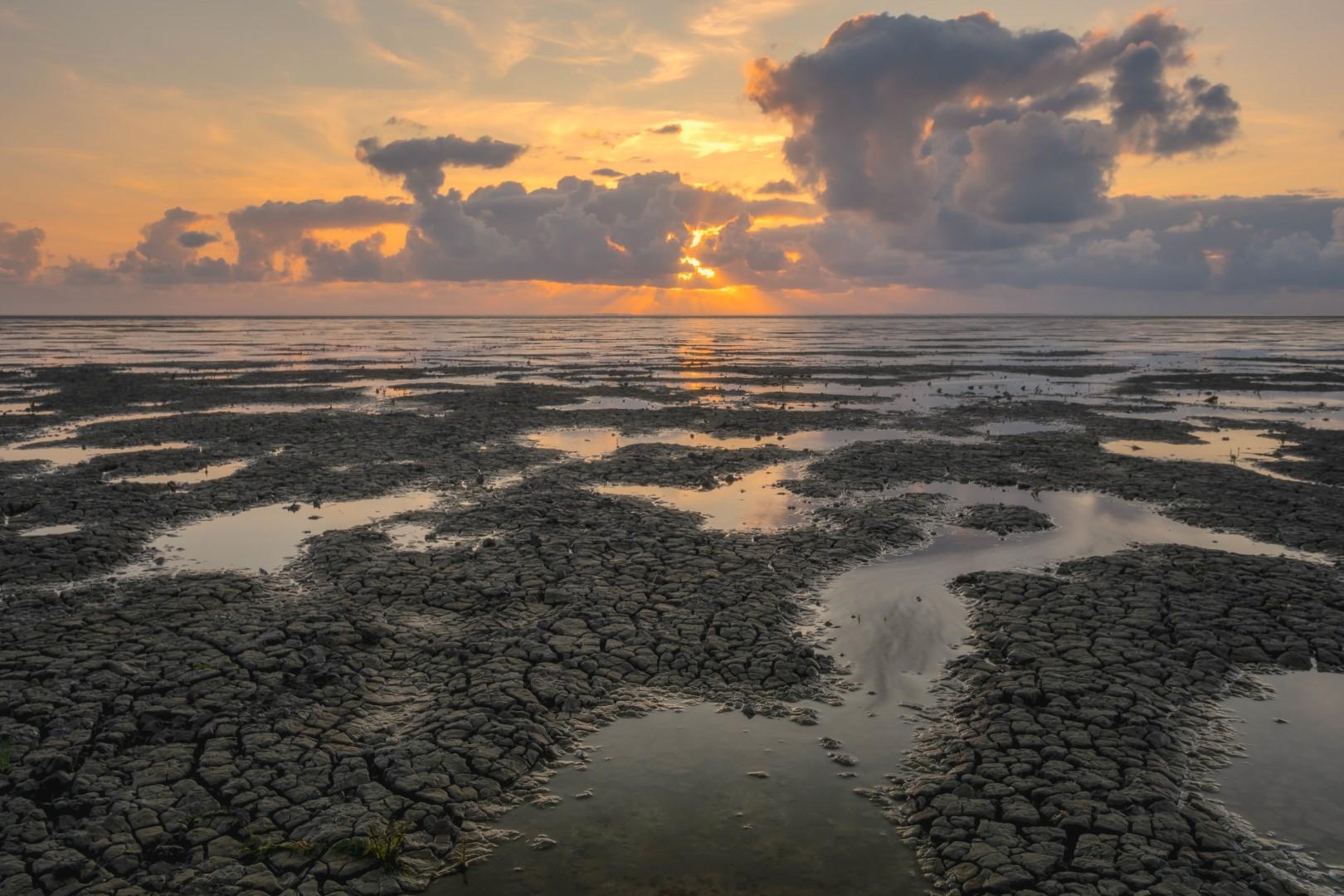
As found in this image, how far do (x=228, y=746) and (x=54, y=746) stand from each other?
158 cm

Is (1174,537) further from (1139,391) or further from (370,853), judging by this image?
(1139,391)

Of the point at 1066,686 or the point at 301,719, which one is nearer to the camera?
the point at 301,719

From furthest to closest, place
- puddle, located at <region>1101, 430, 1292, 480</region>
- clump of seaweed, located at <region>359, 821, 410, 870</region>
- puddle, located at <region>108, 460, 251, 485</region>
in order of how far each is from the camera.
Result: puddle, located at <region>1101, 430, 1292, 480</region>
puddle, located at <region>108, 460, 251, 485</region>
clump of seaweed, located at <region>359, 821, 410, 870</region>

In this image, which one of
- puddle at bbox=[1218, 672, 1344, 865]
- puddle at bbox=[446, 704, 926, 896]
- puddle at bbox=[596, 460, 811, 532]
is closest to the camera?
puddle at bbox=[446, 704, 926, 896]

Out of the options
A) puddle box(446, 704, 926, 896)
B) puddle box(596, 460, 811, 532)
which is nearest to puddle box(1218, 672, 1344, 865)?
puddle box(446, 704, 926, 896)

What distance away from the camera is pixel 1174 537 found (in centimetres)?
1498

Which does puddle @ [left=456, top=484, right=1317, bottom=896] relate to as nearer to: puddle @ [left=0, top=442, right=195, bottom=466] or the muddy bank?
the muddy bank

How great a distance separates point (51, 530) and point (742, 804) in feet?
49.3

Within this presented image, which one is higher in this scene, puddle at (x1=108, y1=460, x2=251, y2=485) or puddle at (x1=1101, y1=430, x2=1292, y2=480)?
puddle at (x1=1101, y1=430, x2=1292, y2=480)

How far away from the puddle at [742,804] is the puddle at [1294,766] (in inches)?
16.7

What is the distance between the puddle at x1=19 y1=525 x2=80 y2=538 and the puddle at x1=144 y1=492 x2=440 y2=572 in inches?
71.2

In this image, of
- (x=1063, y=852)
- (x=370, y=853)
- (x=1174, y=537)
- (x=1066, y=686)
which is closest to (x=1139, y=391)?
(x=1174, y=537)

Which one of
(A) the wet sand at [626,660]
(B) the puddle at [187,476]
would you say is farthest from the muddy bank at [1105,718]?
(B) the puddle at [187,476]

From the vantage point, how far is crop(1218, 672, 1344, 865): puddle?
670 centimetres
